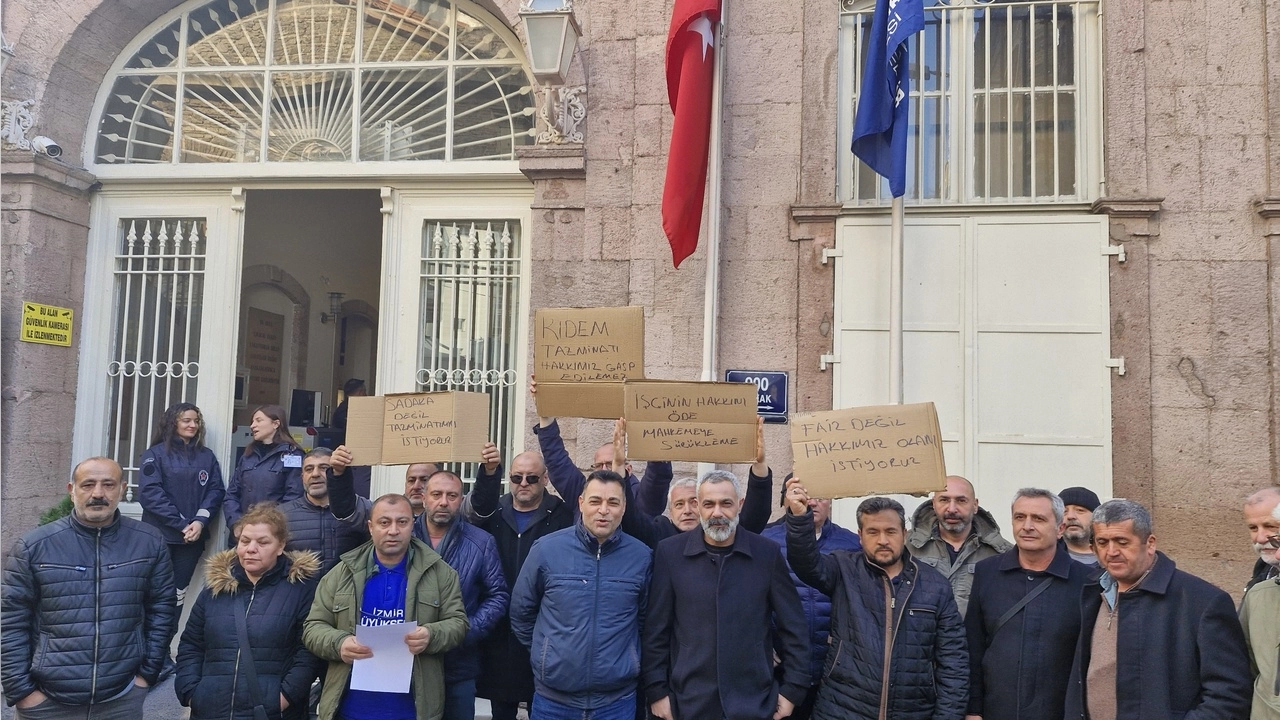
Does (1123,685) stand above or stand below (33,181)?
below

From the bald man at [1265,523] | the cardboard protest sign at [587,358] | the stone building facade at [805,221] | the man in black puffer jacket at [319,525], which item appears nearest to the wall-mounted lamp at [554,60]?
the stone building facade at [805,221]

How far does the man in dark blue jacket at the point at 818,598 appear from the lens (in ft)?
13.4

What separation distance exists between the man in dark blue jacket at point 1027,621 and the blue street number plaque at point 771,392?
2.64 meters

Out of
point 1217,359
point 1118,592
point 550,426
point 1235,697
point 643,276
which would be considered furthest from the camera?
point 643,276

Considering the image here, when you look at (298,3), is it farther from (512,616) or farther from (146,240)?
(512,616)

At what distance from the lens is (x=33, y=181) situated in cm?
757

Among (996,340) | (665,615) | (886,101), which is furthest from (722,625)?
(886,101)

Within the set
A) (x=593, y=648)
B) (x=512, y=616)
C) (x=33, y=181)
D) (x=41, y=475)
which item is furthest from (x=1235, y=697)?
(x=33, y=181)

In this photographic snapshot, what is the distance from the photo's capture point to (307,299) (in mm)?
12000

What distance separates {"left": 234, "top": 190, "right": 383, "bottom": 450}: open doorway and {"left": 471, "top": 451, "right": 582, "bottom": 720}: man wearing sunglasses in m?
4.95

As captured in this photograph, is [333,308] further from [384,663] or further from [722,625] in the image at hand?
[722,625]

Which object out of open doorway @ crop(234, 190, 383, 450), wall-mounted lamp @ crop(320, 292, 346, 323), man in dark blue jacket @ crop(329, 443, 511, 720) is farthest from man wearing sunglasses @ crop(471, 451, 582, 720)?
wall-mounted lamp @ crop(320, 292, 346, 323)

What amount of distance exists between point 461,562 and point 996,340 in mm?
3989

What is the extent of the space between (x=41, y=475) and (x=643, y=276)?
16.4ft
